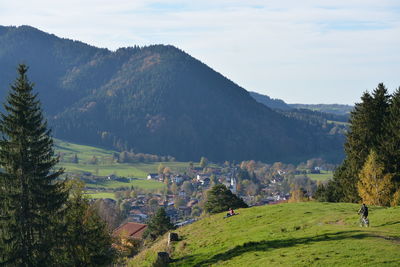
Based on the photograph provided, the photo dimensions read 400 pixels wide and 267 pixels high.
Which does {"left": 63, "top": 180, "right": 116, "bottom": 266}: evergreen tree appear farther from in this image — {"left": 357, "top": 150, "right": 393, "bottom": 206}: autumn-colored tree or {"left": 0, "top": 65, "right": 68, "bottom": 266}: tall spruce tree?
{"left": 357, "top": 150, "right": 393, "bottom": 206}: autumn-colored tree

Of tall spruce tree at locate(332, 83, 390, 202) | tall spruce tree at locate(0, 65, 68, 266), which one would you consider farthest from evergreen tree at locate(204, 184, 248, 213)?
tall spruce tree at locate(0, 65, 68, 266)

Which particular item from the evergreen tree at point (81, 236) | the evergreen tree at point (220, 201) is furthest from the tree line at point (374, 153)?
the evergreen tree at point (81, 236)

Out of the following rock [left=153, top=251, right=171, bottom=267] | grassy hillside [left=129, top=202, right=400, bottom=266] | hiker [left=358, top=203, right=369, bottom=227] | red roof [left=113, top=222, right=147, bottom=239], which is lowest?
red roof [left=113, top=222, right=147, bottom=239]

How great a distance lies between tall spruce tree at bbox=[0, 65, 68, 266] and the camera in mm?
41906

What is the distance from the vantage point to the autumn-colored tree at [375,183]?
58.1 m

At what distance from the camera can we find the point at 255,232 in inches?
1635

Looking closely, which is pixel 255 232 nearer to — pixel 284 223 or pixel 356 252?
pixel 284 223

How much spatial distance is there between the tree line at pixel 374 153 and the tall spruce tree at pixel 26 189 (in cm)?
3659

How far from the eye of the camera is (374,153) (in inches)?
2314

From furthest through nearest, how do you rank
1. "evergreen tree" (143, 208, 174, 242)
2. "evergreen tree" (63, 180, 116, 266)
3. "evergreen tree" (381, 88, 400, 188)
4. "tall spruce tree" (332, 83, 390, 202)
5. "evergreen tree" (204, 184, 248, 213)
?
"evergreen tree" (204, 184, 248, 213) < "evergreen tree" (143, 208, 174, 242) < "tall spruce tree" (332, 83, 390, 202) < "evergreen tree" (381, 88, 400, 188) < "evergreen tree" (63, 180, 116, 266)

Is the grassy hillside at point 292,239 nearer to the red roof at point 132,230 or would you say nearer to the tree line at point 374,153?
the tree line at point 374,153

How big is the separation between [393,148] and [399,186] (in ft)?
15.6

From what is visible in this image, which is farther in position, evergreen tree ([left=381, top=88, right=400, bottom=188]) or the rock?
evergreen tree ([left=381, top=88, right=400, bottom=188])

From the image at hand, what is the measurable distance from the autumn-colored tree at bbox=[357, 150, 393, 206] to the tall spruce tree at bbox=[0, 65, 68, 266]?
35988 mm
